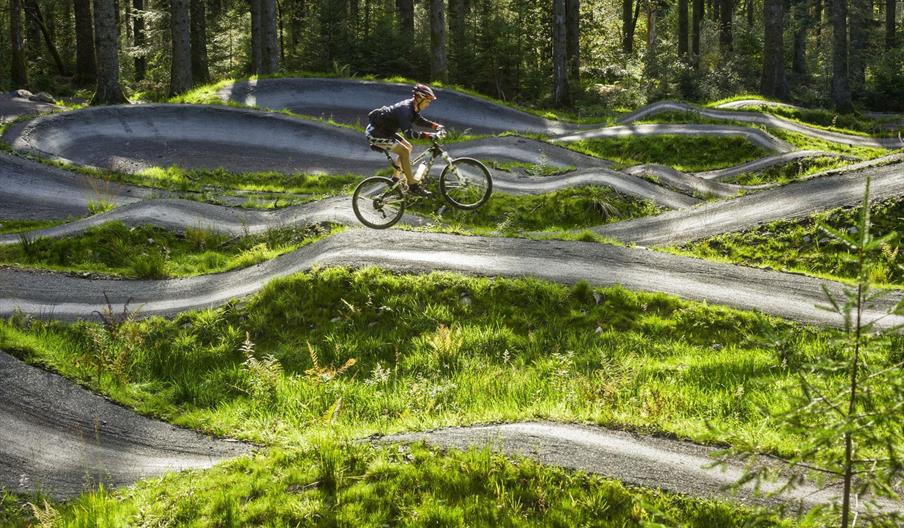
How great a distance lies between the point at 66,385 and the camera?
10.8m

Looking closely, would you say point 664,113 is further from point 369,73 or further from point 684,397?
point 684,397

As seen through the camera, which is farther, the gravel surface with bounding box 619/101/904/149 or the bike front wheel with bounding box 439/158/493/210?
the gravel surface with bounding box 619/101/904/149

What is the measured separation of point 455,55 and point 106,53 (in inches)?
695

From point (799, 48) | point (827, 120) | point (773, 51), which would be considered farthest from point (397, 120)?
point (799, 48)

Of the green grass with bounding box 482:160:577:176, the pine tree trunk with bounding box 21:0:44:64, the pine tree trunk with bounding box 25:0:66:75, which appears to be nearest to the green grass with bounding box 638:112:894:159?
the green grass with bounding box 482:160:577:176

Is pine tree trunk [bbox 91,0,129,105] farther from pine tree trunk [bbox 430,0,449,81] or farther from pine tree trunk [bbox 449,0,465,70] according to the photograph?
pine tree trunk [bbox 449,0,465,70]

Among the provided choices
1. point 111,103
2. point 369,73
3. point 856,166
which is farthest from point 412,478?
point 369,73

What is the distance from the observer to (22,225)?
1886 cm

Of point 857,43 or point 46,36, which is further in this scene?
point 857,43

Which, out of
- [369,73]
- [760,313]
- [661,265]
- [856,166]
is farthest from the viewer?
[369,73]

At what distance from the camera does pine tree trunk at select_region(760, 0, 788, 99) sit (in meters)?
33.8

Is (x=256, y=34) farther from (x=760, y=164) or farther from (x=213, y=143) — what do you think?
(x=760, y=164)

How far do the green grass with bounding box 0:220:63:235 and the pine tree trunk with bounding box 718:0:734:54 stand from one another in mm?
41586

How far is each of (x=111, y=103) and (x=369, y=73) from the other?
44.5 feet
